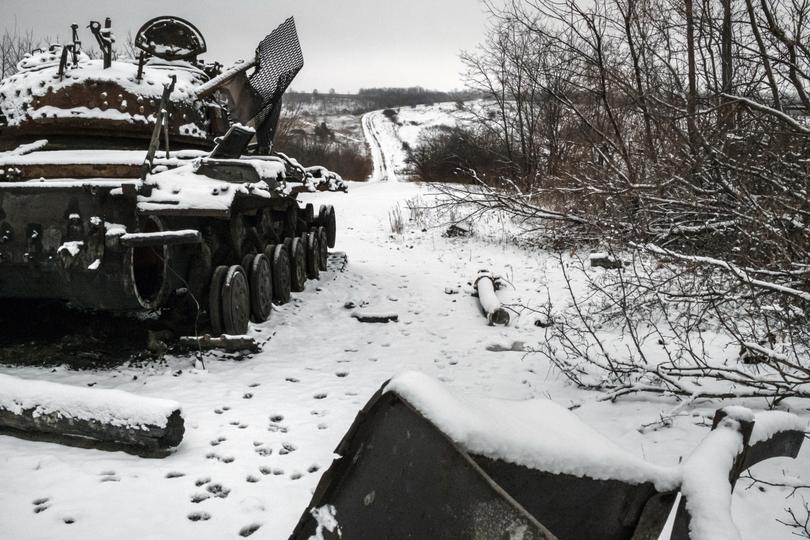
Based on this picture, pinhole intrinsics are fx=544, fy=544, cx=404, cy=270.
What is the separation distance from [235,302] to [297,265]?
227 centimetres

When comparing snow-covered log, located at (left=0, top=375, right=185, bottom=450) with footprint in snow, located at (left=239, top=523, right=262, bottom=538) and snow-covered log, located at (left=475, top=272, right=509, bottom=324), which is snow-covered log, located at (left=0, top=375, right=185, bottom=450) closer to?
footprint in snow, located at (left=239, top=523, right=262, bottom=538)

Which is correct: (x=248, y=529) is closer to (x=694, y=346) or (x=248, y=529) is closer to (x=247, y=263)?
(x=247, y=263)

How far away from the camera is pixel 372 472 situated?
1.32 metres

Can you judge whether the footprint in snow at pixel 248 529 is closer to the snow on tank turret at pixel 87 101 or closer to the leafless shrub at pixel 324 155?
the snow on tank turret at pixel 87 101

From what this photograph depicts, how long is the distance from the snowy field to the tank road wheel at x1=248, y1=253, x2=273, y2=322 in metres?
0.20

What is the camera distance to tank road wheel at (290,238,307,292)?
7.56 meters

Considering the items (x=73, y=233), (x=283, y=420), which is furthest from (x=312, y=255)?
(x=283, y=420)

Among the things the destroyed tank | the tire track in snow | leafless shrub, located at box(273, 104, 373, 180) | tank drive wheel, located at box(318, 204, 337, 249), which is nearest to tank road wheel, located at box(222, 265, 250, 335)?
the destroyed tank

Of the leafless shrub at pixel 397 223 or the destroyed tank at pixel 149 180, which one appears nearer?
the destroyed tank at pixel 149 180

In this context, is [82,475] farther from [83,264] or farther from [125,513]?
[83,264]

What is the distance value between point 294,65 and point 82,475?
18.7ft

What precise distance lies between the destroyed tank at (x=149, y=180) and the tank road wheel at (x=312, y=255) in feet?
3.05

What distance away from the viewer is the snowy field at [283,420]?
266cm

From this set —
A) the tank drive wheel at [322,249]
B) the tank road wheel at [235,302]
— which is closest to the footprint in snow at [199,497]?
the tank road wheel at [235,302]
